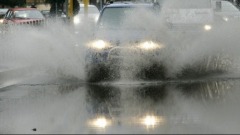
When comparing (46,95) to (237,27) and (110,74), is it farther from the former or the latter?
(237,27)

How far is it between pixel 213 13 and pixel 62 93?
1387 cm

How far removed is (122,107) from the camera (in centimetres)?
973

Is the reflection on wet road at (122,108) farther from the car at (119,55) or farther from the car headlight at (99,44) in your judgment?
the car headlight at (99,44)

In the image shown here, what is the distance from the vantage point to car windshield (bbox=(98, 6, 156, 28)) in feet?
47.9

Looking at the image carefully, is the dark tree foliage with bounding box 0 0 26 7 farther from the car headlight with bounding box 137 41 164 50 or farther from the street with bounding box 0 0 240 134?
the car headlight with bounding box 137 41 164 50

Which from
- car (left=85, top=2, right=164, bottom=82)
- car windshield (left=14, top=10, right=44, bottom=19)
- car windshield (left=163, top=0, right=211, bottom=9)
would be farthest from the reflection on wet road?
car windshield (left=14, top=10, right=44, bottom=19)

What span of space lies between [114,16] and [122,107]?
5.55 meters

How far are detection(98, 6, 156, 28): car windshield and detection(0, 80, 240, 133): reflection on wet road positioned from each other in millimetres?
2290

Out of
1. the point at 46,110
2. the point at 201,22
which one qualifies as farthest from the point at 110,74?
the point at 201,22

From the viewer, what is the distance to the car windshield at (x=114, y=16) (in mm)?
14594

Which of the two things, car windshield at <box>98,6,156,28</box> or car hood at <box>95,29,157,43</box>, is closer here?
car hood at <box>95,29,157,43</box>

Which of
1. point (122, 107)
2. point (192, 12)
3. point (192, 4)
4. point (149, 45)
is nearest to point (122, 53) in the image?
point (149, 45)

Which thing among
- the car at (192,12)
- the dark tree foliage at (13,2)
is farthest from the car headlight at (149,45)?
the dark tree foliage at (13,2)

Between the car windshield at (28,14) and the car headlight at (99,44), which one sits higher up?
the car headlight at (99,44)
